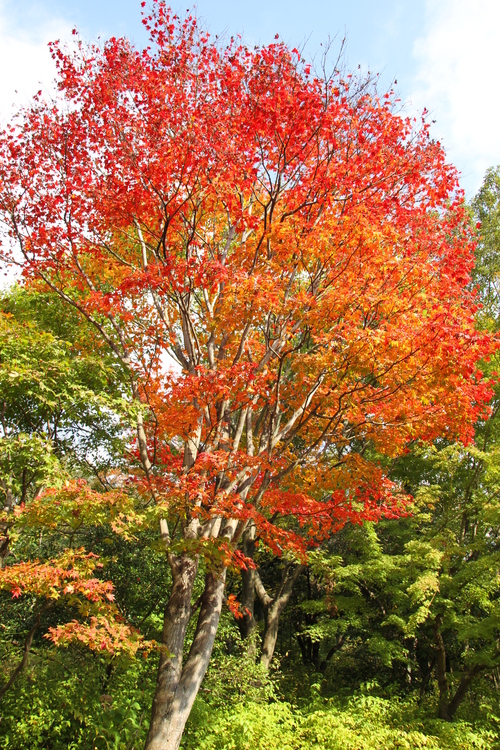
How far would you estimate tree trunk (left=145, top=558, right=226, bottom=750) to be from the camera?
5.32 meters

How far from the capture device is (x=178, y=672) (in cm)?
564

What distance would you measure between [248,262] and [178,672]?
17.3 feet

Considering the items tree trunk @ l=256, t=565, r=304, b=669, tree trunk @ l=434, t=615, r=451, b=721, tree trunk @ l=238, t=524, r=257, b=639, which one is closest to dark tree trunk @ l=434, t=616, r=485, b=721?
tree trunk @ l=434, t=615, r=451, b=721

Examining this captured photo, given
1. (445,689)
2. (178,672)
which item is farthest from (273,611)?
(178,672)

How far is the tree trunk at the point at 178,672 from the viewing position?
5.32 metres

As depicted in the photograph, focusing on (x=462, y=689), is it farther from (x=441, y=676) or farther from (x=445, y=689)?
(x=441, y=676)

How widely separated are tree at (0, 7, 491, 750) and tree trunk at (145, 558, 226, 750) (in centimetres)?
3

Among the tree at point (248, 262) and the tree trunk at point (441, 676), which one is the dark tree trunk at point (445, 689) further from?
the tree at point (248, 262)

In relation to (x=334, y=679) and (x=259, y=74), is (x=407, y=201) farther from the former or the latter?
(x=334, y=679)

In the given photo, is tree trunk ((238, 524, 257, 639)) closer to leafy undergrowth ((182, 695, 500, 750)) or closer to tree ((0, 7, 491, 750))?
leafy undergrowth ((182, 695, 500, 750))

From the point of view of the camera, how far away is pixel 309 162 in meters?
6.98

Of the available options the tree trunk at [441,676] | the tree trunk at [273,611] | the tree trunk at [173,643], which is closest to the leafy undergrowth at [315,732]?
the tree trunk at [441,676]

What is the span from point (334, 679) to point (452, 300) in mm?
11989

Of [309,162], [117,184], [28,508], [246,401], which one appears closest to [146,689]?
[28,508]
